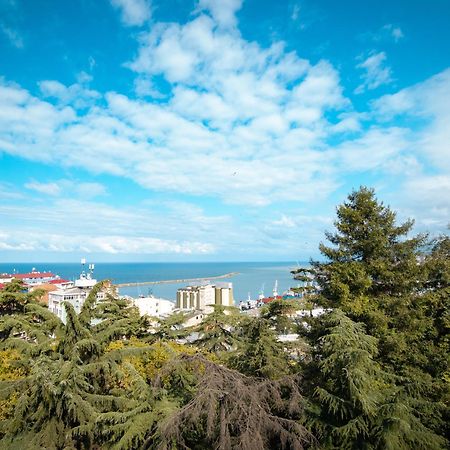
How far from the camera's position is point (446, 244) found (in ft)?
58.0

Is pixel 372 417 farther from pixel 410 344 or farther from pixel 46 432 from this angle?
pixel 410 344

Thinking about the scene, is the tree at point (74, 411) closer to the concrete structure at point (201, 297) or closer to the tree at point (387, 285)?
the tree at point (387, 285)

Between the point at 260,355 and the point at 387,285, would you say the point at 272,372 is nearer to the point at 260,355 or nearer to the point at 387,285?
the point at 260,355

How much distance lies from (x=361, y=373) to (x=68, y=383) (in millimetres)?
5388

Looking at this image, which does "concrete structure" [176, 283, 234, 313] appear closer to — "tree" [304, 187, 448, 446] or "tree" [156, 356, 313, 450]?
"tree" [304, 187, 448, 446]

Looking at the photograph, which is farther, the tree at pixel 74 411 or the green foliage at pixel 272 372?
the tree at pixel 74 411

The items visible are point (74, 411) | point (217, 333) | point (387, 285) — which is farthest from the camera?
point (217, 333)

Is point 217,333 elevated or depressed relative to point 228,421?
depressed

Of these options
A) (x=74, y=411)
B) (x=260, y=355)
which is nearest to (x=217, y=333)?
(x=260, y=355)

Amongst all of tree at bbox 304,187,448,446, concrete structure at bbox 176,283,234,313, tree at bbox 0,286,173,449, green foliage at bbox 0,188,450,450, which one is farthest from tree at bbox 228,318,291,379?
concrete structure at bbox 176,283,234,313

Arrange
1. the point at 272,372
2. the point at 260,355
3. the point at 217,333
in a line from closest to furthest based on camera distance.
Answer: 1. the point at 272,372
2. the point at 260,355
3. the point at 217,333

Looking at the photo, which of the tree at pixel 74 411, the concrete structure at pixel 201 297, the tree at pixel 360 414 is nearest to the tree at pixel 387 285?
the tree at pixel 360 414

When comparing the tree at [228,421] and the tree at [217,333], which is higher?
the tree at [228,421]

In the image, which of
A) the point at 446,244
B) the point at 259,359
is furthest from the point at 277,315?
the point at 446,244
